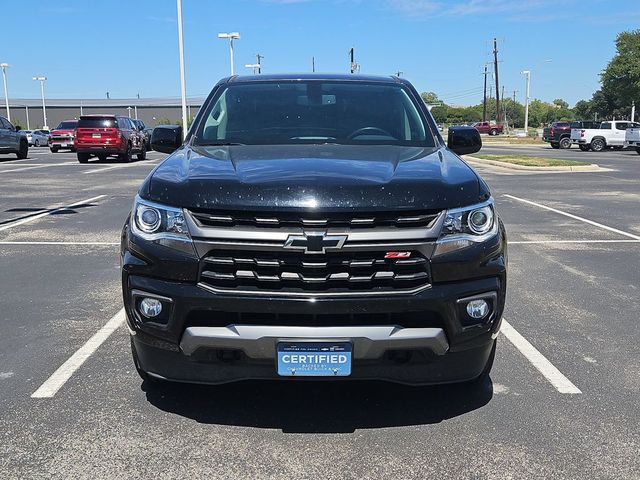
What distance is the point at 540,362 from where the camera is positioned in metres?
4.34

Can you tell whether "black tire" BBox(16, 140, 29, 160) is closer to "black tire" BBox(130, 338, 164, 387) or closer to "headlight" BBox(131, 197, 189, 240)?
"black tire" BBox(130, 338, 164, 387)

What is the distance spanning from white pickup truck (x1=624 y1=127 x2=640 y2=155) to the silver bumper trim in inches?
1453

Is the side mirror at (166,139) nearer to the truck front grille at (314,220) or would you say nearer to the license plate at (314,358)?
the truck front grille at (314,220)

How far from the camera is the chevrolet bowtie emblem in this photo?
2.94 m

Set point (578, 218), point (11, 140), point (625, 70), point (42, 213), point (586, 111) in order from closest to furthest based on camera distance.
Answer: point (578, 218) < point (42, 213) < point (11, 140) < point (625, 70) < point (586, 111)

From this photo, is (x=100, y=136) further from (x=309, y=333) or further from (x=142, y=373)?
(x=309, y=333)

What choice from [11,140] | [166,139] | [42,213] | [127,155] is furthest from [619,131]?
[166,139]

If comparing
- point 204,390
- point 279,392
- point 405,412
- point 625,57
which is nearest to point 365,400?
point 405,412

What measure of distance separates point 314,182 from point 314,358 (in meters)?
0.82

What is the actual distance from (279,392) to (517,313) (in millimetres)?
2559

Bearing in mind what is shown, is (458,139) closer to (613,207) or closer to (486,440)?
(486,440)

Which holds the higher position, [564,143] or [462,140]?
[462,140]

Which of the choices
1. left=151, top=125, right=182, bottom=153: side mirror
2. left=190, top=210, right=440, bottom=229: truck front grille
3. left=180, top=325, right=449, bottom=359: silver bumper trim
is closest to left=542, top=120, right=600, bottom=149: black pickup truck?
left=151, top=125, right=182, bottom=153: side mirror

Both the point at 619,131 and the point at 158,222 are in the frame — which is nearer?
the point at 158,222
